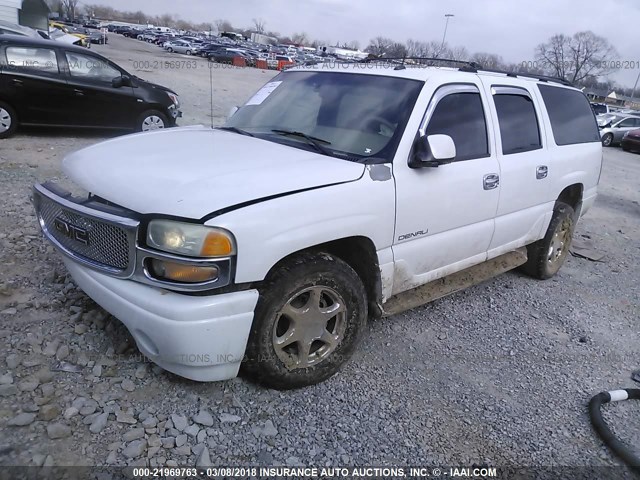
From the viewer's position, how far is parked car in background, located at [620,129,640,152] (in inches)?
795

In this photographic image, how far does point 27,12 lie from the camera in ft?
121

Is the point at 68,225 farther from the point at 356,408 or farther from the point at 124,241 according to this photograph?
the point at 356,408

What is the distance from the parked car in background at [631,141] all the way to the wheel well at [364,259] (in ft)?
70.5

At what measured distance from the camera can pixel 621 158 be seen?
17.9 m

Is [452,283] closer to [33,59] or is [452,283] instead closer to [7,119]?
[7,119]

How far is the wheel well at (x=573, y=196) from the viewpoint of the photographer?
16.8 feet

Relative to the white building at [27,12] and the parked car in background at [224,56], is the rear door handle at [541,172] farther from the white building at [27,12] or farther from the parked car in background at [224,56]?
the parked car in background at [224,56]

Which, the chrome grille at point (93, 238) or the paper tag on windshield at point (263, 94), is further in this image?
the paper tag on windshield at point (263, 94)

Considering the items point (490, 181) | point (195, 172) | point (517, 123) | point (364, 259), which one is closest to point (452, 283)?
point (490, 181)

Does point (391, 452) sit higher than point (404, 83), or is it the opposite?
point (404, 83)

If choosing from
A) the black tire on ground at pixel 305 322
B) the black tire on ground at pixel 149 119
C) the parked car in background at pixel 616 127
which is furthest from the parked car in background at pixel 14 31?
the parked car in background at pixel 616 127

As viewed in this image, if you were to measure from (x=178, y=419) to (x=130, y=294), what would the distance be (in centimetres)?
70

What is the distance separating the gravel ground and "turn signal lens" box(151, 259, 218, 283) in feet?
2.48

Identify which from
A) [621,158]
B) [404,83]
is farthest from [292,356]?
[621,158]
